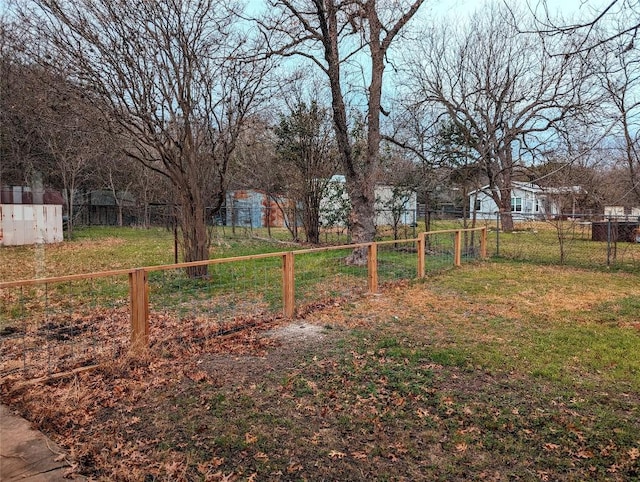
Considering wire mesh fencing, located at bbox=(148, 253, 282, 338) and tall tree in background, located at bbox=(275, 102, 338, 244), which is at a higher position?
tall tree in background, located at bbox=(275, 102, 338, 244)

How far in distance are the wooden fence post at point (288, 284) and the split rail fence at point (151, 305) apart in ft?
0.04

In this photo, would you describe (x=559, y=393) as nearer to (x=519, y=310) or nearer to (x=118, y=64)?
(x=519, y=310)

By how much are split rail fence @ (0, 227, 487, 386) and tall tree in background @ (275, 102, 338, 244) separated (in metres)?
5.55

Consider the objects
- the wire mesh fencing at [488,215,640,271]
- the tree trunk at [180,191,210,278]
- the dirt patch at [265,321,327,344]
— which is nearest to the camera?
the dirt patch at [265,321,327,344]

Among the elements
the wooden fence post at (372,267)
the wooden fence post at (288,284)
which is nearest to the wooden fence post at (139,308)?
the wooden fence post at (288,284)

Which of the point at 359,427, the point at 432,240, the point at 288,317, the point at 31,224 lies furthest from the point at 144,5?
the point at 31,224

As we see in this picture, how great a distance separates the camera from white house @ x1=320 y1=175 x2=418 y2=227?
1333 centimetres

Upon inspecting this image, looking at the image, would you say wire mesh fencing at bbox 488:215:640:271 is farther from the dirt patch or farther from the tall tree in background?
the dirt patch

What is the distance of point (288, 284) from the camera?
543cm

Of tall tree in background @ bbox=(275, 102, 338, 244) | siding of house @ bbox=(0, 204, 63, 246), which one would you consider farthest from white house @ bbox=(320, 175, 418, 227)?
siding of house @ bbox=(0, 204, 63, 246)

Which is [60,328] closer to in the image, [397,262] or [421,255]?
[421,255]

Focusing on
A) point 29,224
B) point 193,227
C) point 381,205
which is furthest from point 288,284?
point 29,224

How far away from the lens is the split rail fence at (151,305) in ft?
12.6

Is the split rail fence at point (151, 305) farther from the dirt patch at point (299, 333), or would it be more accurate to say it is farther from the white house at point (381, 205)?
the white house at point (381, 205)
